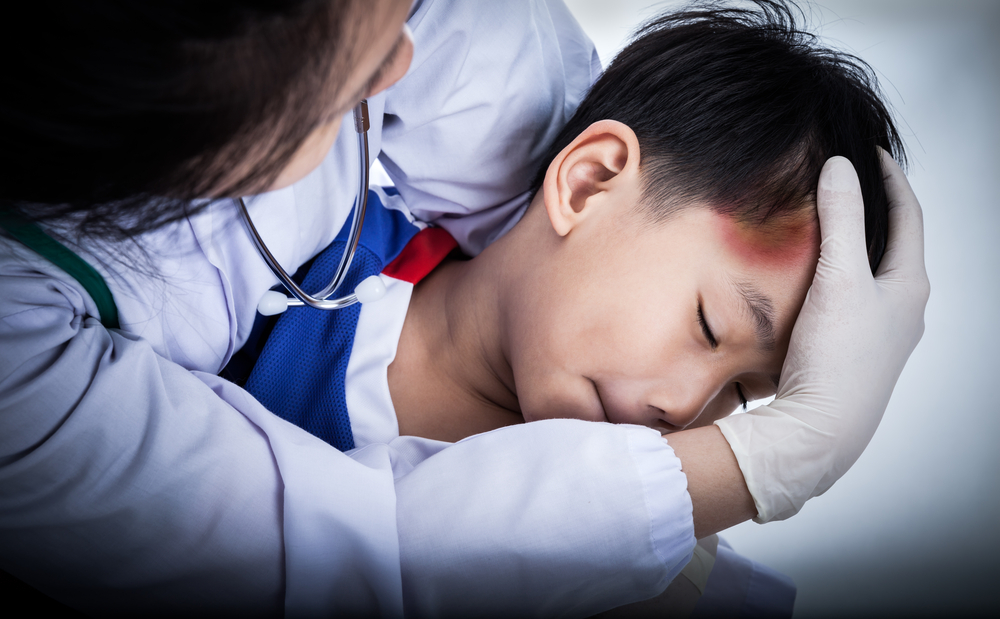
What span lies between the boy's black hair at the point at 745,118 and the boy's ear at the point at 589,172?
3 cm

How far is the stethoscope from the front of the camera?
1.91ft

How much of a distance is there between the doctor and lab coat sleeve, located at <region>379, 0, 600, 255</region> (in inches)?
6.7

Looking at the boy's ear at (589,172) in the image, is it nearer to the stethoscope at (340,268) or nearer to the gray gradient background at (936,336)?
the stethoscope at (340,268)

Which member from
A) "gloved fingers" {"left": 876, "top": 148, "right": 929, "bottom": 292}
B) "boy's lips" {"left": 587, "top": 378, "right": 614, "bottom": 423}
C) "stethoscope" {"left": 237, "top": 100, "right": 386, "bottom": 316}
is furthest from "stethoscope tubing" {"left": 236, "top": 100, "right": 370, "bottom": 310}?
"gloved fingers" {"left": 876, "top": 148, "right": 929, "bottom": 292}

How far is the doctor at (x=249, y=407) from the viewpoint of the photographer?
0.32 metres

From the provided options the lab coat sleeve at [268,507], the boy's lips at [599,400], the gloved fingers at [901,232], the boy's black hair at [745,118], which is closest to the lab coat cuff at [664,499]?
the lab coat sleeve at [268,507]

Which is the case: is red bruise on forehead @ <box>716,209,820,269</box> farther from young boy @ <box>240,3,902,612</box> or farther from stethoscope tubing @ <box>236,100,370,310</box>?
stethoscope tubing @ <box>236,100,370,310</box>

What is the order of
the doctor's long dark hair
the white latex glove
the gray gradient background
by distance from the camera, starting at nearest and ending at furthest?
the doctor's long dark hair, the white latex glove, the gray gradient background

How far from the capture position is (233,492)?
53cm

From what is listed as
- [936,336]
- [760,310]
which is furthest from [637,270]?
[936,336]

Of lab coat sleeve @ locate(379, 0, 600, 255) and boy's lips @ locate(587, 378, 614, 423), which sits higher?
lab coat sleeve @ locate(379, 0, 600, 255)

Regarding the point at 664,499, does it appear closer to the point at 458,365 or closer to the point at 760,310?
the point at 760,310

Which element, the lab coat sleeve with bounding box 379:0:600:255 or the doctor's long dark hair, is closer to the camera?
the doctor's long dark hair

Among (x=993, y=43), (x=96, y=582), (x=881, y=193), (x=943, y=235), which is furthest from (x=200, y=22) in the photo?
(x=993, y=43)
